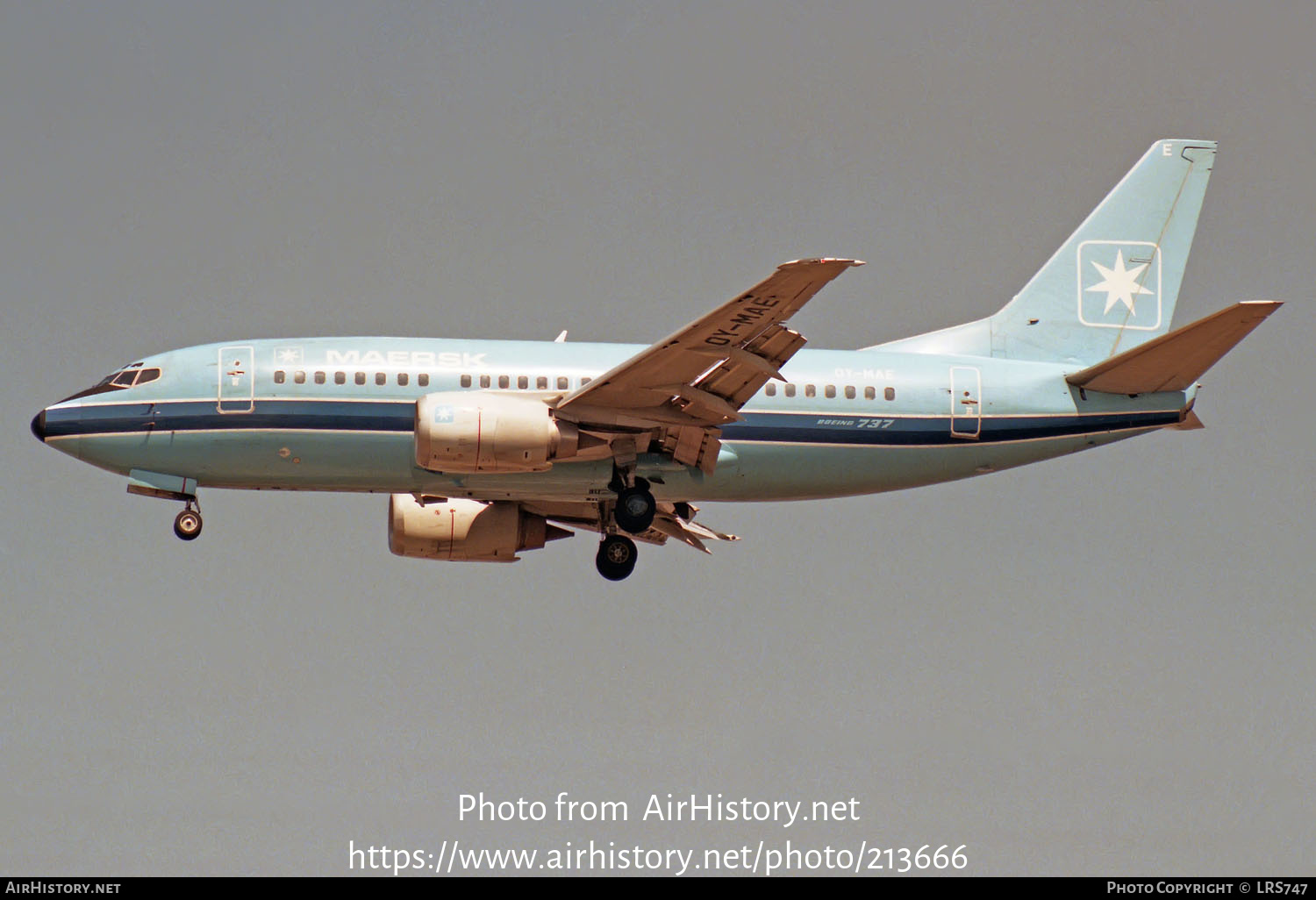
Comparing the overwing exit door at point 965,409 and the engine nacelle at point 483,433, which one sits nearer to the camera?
the engine nacelle at point 483,433

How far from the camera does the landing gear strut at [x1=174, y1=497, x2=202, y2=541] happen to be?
4103 centimetres

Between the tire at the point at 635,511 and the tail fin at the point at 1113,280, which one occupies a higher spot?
the tail fin at the point at 1113,280

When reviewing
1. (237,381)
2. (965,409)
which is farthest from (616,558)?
(237,381)


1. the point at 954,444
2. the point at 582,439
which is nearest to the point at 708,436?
the point at 582,439

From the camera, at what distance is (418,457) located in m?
38.2

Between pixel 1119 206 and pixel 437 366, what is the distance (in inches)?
692

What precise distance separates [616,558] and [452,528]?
4199 millimetres

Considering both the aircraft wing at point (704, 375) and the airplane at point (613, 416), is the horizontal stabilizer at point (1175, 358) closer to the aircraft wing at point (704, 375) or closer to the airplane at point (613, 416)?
the airplane at point (613, 416)

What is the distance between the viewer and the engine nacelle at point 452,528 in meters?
45.2

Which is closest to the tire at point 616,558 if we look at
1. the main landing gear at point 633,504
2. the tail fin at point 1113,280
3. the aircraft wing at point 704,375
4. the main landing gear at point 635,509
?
the main landing gear at point 633,504

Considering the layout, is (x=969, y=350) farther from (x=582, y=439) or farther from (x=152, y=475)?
(x=152, y=475)

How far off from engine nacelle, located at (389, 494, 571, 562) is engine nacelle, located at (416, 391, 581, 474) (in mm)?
6430

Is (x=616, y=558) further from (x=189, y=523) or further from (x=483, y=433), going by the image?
(x=189, y=523)

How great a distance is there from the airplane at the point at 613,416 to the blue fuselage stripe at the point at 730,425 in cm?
4
